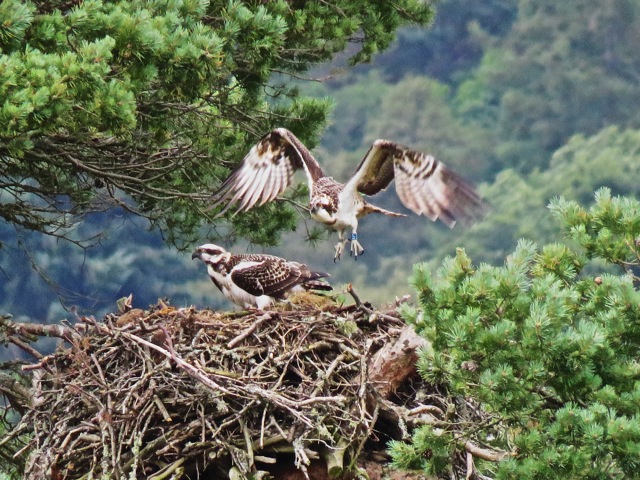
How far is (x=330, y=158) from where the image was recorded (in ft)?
86.8

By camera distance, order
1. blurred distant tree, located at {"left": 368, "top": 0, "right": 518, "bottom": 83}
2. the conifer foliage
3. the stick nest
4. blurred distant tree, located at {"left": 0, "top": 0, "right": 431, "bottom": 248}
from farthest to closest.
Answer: blurred distant tree, located at {"left": 368, "top": 0, "right": 518, "bottom": 83} → blurred distant tree, located at {"left": 0, "top": 0, "right": 431, "bottom": 248} → the stick nest → the conifer foliage

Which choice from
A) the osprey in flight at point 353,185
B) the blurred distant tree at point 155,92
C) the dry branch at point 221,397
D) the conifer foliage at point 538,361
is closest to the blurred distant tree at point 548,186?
the blurred distant tree at point 155,92

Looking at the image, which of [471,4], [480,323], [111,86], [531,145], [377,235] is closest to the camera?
[480,323]

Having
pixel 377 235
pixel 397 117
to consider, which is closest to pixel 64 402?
pixel 377 235

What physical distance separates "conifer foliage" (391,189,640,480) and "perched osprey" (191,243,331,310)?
2.47 metres

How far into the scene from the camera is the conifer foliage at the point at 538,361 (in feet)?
15.9

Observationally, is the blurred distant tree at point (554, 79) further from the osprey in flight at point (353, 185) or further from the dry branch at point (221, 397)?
the dry branch at point (221, 397)

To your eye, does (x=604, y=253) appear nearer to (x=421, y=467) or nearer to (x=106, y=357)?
(x=421, y=467)

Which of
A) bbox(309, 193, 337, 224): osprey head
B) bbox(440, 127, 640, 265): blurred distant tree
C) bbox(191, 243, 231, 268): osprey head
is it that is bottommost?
bbox(440, 127, 640, 265): blurred distant tree

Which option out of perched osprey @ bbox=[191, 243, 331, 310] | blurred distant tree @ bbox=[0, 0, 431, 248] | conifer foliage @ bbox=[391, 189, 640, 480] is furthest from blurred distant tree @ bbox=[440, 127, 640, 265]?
conifer foliage @ bbox=[391, 189, 640, 480]

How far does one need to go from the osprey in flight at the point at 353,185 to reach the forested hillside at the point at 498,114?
13145mm

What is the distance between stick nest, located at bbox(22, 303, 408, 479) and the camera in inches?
234

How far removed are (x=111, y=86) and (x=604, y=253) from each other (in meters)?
3.32

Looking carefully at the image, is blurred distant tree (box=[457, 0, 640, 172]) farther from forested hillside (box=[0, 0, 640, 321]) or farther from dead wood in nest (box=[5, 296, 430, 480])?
dead wood in nest (box=[5, 296, 430, 480])
